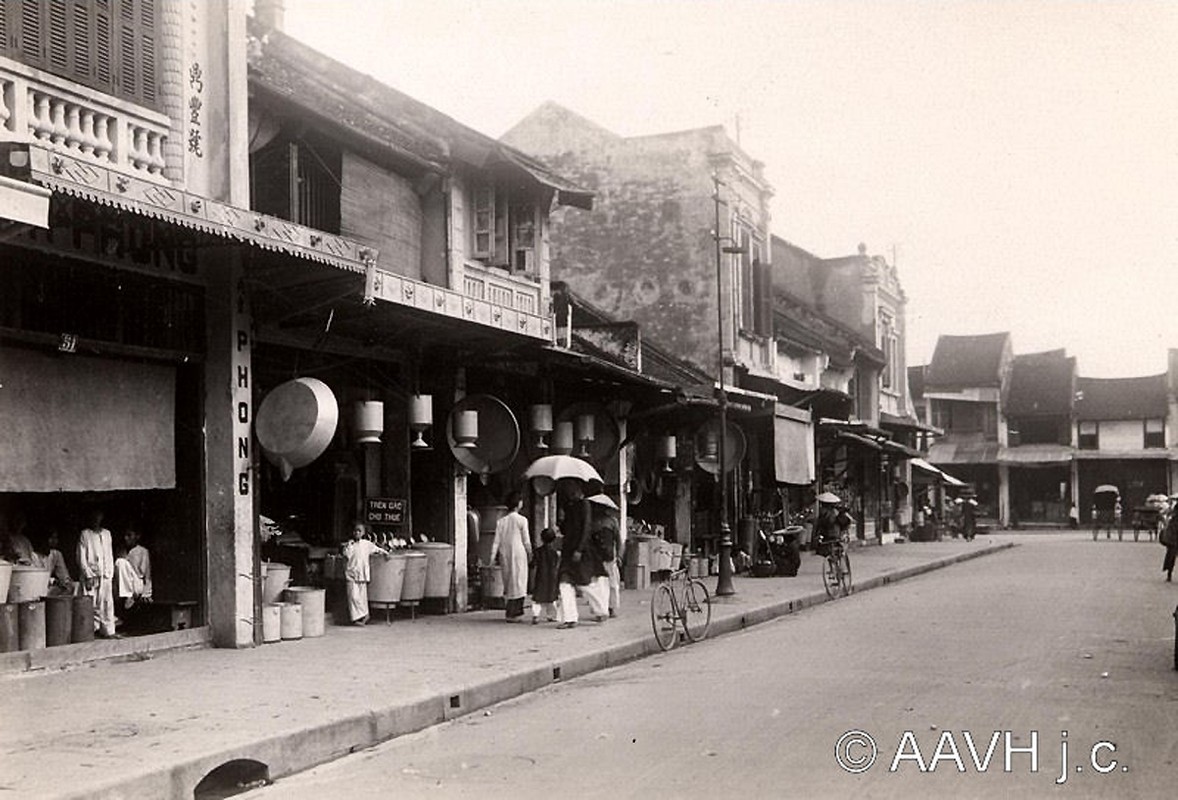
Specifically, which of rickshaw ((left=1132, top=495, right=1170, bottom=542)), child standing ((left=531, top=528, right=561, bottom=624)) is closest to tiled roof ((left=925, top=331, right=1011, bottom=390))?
rickshaw ((left=1132, top=495, right=1170, bottom=542))

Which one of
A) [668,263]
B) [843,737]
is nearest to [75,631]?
[843,737]

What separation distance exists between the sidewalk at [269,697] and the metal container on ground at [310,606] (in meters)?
0.16

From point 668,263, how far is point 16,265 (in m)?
21.0

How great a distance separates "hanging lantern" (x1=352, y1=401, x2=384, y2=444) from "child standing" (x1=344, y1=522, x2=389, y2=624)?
3.68ft

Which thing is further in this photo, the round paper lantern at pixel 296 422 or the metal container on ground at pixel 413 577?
the metal container on ground at pixel 413 577

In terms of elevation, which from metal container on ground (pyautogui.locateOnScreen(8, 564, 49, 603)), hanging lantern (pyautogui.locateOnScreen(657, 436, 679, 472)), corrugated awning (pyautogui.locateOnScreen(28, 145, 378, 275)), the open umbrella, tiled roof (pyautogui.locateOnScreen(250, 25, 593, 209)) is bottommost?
metal container on ground (pyautogui.locateOnScreen(8, 564, 49, 603))

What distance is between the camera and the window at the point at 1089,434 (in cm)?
6391

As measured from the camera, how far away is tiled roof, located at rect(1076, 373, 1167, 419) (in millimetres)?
63219

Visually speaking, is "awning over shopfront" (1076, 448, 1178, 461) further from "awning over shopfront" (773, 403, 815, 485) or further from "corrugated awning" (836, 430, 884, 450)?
"awning over shopfront" (773, 403, 815, 485)

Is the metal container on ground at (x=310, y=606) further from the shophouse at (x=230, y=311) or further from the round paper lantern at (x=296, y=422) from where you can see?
the round paper lantern at (x=296, y=422)

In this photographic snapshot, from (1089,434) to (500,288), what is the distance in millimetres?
52195

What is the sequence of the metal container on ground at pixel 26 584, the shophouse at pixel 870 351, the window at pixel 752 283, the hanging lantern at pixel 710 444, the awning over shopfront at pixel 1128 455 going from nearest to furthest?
1. the metal container on ground at pixel 26 584
2. the hanging lantern at pixel 710 444
3. the window at pixel 752 283
4. the shophouse at pixel 870 351
5. the awning over shopfront at pixel 1128 455

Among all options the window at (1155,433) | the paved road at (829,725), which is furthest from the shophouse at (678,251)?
the window at (1155,433)

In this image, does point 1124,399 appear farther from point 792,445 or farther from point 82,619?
point 82,619
